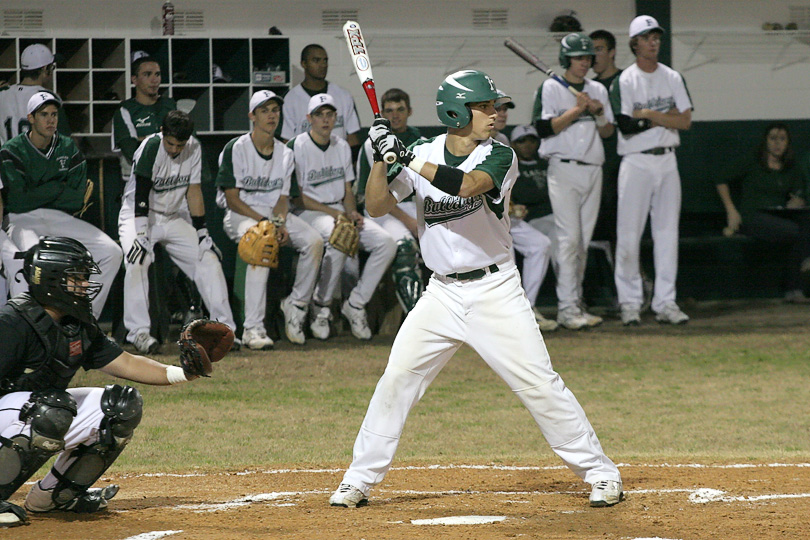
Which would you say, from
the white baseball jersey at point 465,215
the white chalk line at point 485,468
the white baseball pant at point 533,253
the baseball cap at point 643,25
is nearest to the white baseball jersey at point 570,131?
the baseball cap at point 643,25

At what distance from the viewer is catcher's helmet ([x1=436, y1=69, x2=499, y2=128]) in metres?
4.45

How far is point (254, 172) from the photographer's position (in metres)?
8.97

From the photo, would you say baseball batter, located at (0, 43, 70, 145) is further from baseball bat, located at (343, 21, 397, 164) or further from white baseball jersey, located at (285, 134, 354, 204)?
baseball bat, located at (343, 21, 397, 164)

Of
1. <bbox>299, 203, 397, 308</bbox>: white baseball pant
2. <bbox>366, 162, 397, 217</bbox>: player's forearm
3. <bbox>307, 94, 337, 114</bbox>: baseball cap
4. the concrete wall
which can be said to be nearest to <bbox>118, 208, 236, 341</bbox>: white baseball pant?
<bbox>299, 203, 397, 308</bbox>: white baseball pant

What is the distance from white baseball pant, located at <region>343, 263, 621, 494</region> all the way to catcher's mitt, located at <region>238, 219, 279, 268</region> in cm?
427

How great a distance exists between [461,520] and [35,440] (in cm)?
158

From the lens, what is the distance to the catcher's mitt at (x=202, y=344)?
Answer: 14.2 feet

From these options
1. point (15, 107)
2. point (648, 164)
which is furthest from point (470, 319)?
point (15, 107)

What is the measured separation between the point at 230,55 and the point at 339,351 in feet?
10.7

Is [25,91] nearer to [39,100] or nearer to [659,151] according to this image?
[39,100]

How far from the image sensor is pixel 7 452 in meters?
4.02

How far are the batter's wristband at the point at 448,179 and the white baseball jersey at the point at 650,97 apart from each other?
5.65m

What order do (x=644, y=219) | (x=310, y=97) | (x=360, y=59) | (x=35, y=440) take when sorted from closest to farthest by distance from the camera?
1. (x=35, y=440)
2. (x=360, y=59)
3. (x=644, y=219)
4. (x=310, y=97)

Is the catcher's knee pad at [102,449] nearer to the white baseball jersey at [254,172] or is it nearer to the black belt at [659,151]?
the white baseball jersey at [254,172]
